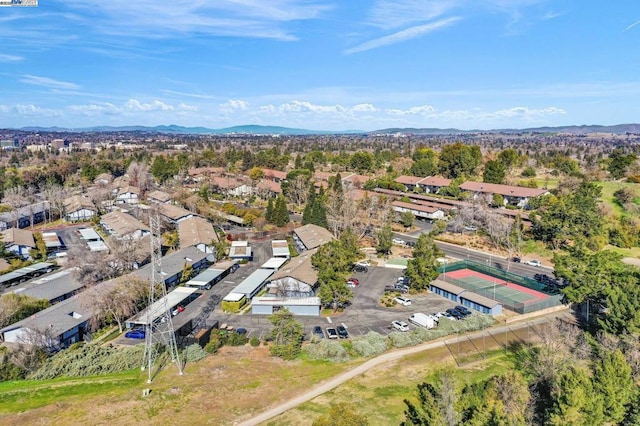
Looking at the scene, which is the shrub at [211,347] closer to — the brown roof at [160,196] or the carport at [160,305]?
the carport at [160,305]

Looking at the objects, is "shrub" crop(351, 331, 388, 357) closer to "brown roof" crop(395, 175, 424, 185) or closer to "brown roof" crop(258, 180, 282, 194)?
"brown roof" crop(258, 180, 282, 194)

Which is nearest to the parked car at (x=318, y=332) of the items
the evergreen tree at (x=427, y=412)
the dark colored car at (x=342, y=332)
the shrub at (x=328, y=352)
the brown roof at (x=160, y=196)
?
the dark colored car at (x=342, y=332)

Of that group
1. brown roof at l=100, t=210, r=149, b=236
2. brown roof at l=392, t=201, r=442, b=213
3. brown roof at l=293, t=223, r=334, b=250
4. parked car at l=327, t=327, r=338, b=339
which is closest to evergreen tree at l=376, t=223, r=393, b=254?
brown roof at l=293, t=223, r=334, b=250

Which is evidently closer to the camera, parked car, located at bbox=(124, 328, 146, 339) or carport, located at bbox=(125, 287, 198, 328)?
parked car, located at bbox=(124, 328, 146, 339)

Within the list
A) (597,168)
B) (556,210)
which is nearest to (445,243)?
(556,210)

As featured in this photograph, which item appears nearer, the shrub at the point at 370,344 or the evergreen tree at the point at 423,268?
the shrub at the point at 370,344

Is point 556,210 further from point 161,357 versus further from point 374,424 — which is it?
point 161,357
